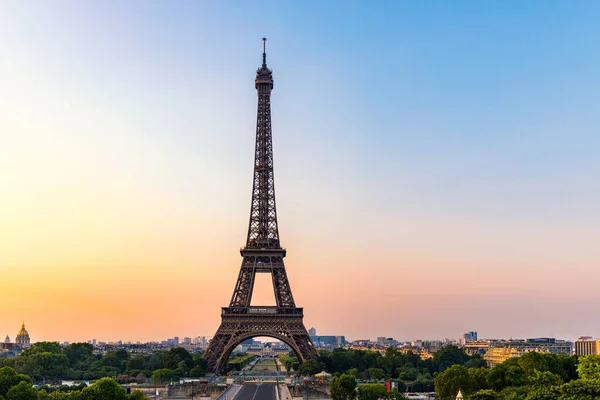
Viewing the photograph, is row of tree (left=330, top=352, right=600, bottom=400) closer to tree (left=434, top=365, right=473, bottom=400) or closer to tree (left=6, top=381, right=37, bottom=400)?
tree (left=434, top=365, right=473, bottom=400)

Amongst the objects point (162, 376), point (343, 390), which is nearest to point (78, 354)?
point (162, 376)

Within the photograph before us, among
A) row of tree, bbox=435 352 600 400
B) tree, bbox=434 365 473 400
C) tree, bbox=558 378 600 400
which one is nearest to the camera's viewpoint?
tree, bbox=558 378 600 400

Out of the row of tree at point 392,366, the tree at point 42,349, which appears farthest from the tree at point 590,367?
the tree at point 42,349

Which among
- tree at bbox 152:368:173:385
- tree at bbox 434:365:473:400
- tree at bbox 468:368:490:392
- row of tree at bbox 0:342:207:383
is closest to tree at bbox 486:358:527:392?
tree at bbox 468:368:490:392

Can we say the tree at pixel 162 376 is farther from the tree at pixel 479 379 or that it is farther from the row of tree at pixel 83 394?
the tree at pixel 479 379

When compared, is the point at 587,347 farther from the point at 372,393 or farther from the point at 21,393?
the point at 21,393

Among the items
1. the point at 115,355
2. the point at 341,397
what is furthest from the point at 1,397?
the point at 115,355
